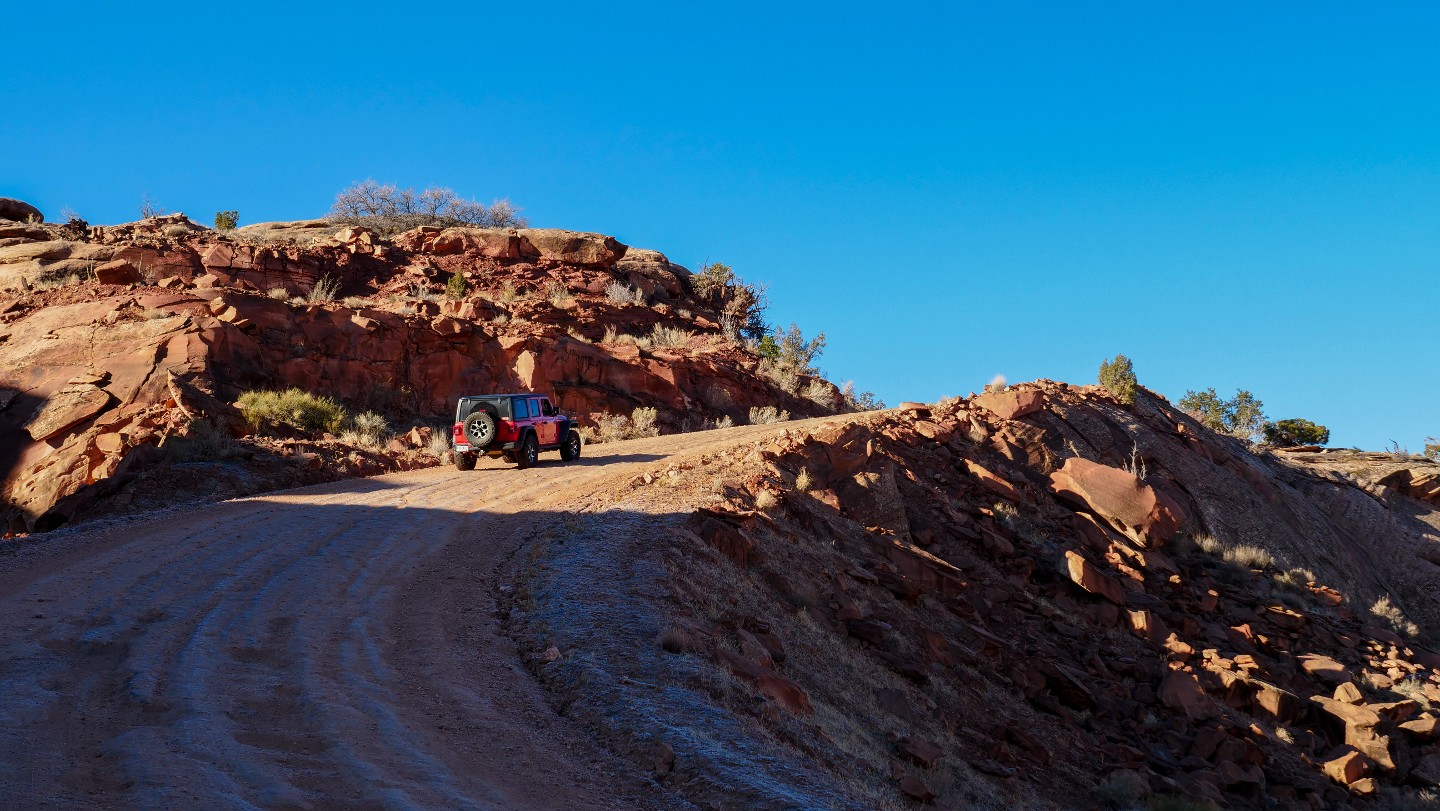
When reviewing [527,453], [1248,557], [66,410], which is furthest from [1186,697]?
[66,410]

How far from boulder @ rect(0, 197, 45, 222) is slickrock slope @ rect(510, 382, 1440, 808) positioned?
1287 inches

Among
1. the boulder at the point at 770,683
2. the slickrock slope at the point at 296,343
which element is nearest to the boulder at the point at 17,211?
the slickrock slope at the point at 296,343

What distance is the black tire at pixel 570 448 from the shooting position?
22.3m

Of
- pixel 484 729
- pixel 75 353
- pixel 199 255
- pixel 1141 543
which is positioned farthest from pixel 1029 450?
pixel 199 255

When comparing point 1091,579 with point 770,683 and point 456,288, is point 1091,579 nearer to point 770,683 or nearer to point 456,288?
point 770,683

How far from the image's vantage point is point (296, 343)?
26.6 m

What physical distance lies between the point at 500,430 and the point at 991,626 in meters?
11.1

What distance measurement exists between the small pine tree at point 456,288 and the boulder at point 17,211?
50.9 feet

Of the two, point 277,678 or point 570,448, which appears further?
point 570,448

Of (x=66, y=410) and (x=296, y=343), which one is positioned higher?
(x=296, y=343)

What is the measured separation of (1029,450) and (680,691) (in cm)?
1460

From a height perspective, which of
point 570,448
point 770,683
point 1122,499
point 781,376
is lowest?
point 770,683

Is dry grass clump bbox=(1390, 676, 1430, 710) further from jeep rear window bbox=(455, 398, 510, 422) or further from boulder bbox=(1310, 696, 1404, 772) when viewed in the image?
jeep rear window bbox=(455, 398, 510, 422)

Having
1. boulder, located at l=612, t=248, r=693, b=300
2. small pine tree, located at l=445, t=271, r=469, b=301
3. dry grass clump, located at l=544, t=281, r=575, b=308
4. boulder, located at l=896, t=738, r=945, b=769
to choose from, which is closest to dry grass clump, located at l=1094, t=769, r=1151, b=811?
boulder, located at l=896, t=738, r=945, b=769
